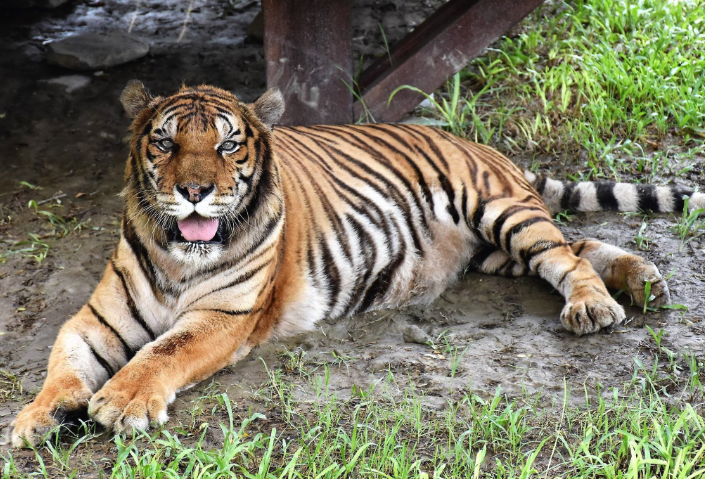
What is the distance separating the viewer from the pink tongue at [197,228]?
11.0 ft

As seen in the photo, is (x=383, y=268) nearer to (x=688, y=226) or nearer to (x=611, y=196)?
(x=611, y=196)

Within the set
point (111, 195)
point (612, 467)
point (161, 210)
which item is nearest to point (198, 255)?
point (161, 210)

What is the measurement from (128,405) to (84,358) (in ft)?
1.44

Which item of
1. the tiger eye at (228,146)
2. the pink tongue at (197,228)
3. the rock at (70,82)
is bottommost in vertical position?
the pink tongue at (197,228)

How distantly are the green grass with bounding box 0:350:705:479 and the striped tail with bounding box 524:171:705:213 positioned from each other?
1.57m

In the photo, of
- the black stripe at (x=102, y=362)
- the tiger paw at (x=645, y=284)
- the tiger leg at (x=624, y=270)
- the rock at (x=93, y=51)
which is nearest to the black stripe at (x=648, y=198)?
the tiger leg at (x=624, y=270)

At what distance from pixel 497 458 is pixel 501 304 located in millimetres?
1368

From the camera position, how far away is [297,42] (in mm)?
4988

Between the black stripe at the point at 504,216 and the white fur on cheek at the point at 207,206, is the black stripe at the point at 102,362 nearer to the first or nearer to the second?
the white fur on cheek at the point at 207,206

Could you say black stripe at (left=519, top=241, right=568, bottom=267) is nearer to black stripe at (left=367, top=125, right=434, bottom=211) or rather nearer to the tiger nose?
black stripe at (left=367, top=125, right=434, bottom=211)

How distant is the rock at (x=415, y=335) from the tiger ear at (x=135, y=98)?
5.01ft

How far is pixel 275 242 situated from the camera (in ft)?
12.0

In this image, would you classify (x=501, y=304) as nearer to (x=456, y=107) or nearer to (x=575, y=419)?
(x=575, y=419)

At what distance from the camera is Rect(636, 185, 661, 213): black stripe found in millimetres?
4605
